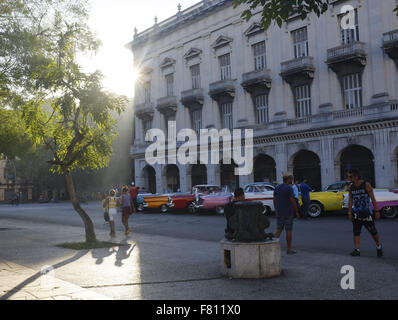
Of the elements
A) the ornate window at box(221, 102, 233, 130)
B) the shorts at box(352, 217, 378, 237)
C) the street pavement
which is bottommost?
the street pavement

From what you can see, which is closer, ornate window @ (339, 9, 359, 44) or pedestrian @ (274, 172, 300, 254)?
pedestrian @ (274, 172, 300, 254)

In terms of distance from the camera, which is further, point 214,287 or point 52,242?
point 52,242

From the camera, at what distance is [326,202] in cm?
2141

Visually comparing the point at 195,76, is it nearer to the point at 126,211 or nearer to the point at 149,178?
the point at 149,178

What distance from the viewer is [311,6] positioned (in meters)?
8.63

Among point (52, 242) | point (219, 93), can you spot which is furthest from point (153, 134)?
point (52, 242)

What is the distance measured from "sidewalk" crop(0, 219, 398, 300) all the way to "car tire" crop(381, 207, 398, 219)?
9616 mm

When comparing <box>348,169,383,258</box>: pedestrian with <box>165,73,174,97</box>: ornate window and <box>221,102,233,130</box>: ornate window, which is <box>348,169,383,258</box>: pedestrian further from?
<box>165,73,174,97</box>: ornate window

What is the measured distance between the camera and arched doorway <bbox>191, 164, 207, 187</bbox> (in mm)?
41844

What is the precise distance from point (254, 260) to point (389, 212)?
13729 millimetres

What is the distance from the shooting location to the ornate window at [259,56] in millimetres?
35844

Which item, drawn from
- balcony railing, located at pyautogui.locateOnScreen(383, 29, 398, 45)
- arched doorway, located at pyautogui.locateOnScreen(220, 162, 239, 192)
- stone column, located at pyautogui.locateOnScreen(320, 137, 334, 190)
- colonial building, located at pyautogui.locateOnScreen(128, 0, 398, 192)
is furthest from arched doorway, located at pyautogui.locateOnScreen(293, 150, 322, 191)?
balcony railing, located at pyautogui.locateOnScreen(383, 29, 398, 45)
